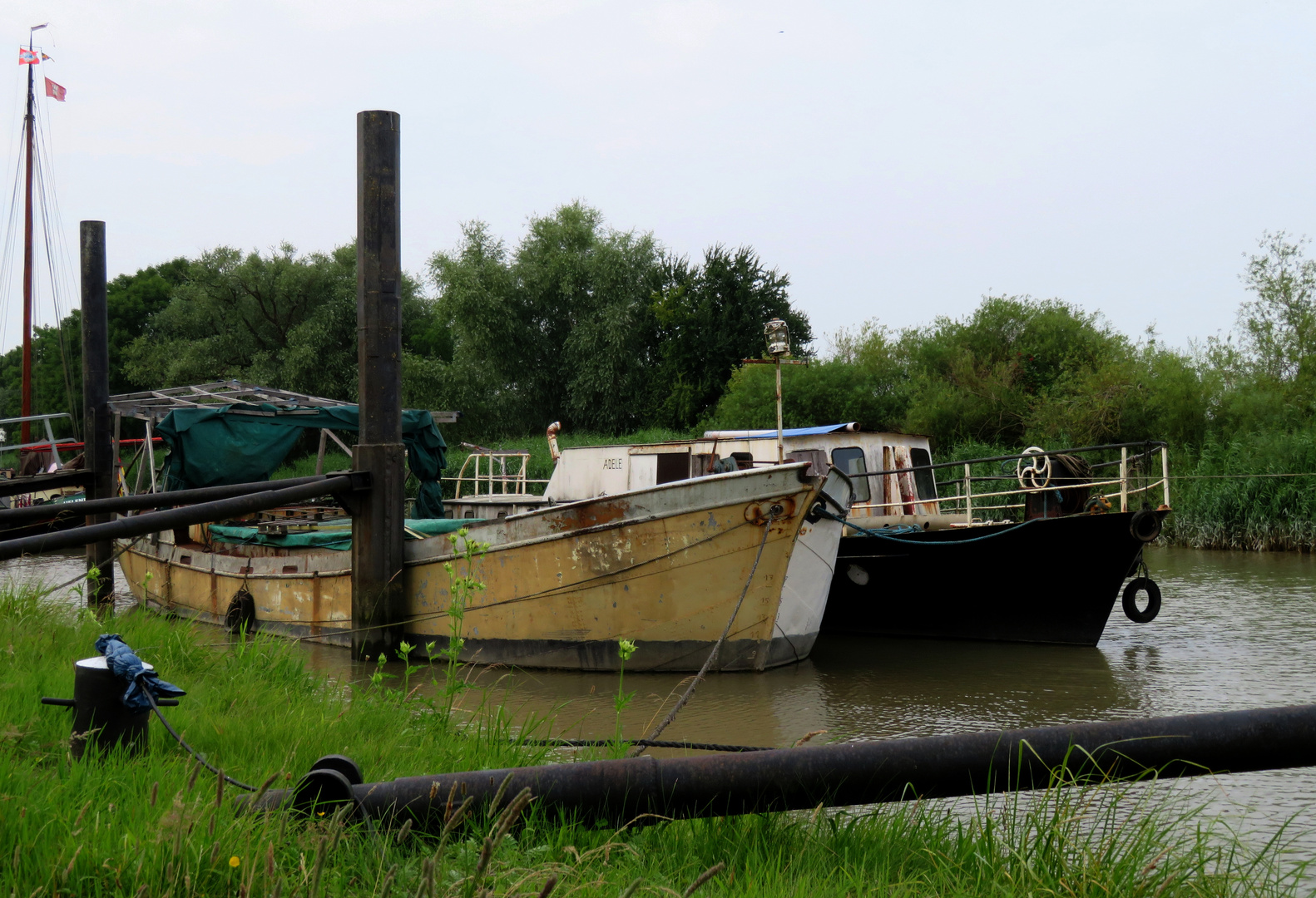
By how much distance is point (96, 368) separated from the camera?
32.8ft

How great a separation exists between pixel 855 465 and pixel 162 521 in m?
8.25

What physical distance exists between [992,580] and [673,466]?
3.87m

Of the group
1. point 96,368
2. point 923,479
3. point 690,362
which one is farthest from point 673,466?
point 690,362

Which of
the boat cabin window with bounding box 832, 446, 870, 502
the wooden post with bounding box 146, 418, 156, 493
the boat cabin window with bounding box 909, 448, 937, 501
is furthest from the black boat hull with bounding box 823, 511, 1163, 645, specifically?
the wooden post with bounding box 146, 418, 156, 493

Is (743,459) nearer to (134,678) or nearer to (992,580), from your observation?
(992,580)

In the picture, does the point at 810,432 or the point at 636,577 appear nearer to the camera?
the point at 636,577

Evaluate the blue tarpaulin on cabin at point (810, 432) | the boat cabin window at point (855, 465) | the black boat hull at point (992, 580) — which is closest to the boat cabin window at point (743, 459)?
the blue tarpaulin on cabin at point (810, 432)

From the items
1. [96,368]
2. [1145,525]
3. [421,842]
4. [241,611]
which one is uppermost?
[96,368]

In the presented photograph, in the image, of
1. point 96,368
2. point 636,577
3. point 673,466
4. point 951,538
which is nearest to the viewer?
point 636,577

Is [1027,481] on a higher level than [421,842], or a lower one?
higher

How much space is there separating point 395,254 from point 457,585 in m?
4.79

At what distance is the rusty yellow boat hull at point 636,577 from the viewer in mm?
8375

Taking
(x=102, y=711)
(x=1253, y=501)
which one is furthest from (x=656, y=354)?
(x=102, y=711)

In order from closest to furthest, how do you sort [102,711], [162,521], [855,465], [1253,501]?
1. [102,711]
2. [162,521]
3. [855,465]
4. [1253,501]
